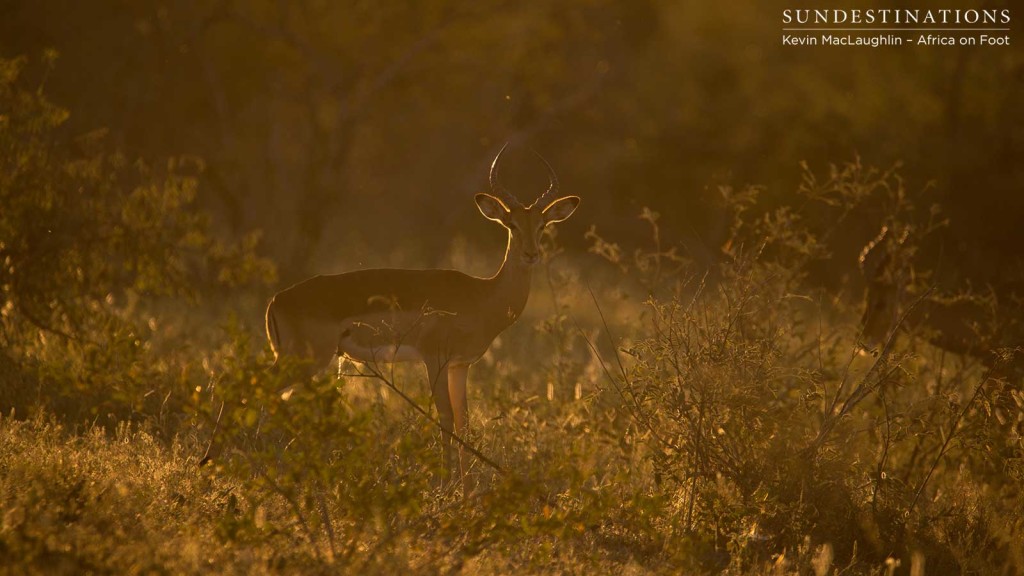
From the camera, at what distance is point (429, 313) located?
6.62 meters

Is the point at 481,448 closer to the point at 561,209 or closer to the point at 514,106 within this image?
the point at 561,209

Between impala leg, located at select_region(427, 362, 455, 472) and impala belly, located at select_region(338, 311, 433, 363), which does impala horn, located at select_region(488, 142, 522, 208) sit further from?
impala leg, located at select_region(427, 362, 455, 472)

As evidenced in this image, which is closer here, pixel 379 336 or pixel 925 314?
Result: pixel 379 336

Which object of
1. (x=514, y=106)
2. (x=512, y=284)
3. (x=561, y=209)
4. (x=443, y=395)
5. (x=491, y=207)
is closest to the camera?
(x=443, y=395)

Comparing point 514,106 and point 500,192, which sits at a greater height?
point 514,106

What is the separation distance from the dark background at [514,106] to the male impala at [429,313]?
4.37m

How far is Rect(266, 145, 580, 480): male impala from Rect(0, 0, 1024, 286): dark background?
4366mm

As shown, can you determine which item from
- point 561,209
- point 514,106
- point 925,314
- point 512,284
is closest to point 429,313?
point 512,284

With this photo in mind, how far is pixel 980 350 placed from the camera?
801 centimetres

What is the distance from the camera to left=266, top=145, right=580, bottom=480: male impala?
22.6 ft

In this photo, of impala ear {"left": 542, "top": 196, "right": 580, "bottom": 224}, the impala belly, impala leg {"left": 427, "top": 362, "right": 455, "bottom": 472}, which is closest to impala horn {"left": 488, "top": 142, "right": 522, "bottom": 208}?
impala ear {"left": 542, "top": 196, "right": 580, "bottom": 224}

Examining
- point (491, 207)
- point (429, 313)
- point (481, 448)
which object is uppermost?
point (491, 207)

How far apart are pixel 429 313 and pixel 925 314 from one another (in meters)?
3.30

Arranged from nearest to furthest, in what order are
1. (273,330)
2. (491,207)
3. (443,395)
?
(273,330), (443,395), (491,207)
